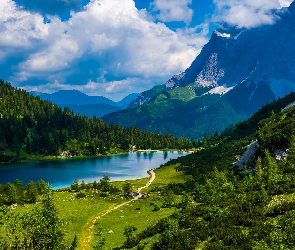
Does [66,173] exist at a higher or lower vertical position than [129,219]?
lower

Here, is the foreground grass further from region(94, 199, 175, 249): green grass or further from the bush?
the bush

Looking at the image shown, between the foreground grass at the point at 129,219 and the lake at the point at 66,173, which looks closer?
the foreground grass at the point at 129,219

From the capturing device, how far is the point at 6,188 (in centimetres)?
8875

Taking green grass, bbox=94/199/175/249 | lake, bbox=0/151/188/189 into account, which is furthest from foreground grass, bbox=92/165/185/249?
lake, bbox=0/151/188/189

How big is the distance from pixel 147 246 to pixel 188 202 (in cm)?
2471

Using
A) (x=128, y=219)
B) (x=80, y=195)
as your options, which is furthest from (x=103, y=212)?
(x=80, y=195)

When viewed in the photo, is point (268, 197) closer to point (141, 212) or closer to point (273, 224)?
point (273, 224)

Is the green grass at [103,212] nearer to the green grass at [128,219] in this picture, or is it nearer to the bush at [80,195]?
the green grass at [128,219]

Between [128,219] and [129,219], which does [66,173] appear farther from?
[129,219]

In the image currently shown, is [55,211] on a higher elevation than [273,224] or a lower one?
higher

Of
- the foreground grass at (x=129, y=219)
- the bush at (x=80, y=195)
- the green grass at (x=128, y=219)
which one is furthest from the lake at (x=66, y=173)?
the green grass at (x=128, y=219)

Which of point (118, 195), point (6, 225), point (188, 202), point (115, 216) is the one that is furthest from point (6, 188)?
point (6, 225)

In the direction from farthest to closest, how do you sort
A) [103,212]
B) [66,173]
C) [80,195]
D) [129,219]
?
[66,173]
[80,195]
[103,212]
[129,219]

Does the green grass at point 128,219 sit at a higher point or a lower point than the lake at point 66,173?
higher
